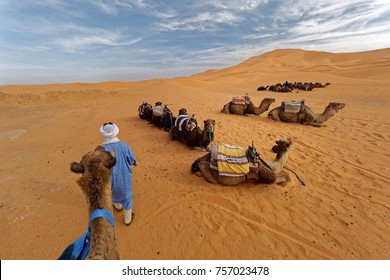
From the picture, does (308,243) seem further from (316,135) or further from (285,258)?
(316,135)

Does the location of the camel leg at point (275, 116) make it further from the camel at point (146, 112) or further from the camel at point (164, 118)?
the camel at point (146, 112)

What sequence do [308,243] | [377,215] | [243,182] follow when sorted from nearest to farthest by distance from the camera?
[308,243] → [377,215] → [243,182]

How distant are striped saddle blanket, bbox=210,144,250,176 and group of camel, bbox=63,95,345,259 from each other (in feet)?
0.46

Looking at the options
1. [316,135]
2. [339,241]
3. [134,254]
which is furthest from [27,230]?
[316,135]

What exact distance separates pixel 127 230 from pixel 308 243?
267 centimetres

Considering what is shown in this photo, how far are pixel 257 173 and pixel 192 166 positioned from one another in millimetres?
1395

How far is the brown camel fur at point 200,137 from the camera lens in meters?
5.41

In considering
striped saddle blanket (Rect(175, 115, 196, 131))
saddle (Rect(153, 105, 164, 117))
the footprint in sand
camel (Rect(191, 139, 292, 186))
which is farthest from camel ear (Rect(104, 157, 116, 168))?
the footprint in sand

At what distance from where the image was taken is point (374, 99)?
43.9 ft

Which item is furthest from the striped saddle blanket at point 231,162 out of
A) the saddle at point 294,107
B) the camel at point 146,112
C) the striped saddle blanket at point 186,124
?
the saddle at point 294,107

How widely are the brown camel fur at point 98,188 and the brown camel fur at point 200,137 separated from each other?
3907mm

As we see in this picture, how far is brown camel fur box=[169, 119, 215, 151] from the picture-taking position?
5.41m

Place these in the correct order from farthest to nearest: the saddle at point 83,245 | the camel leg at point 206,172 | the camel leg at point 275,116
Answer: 1. the camel leg at point 275,116
2. the camel leg at point 206,172
3. the saddle at point 83,245

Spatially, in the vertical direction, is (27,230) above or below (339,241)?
above
